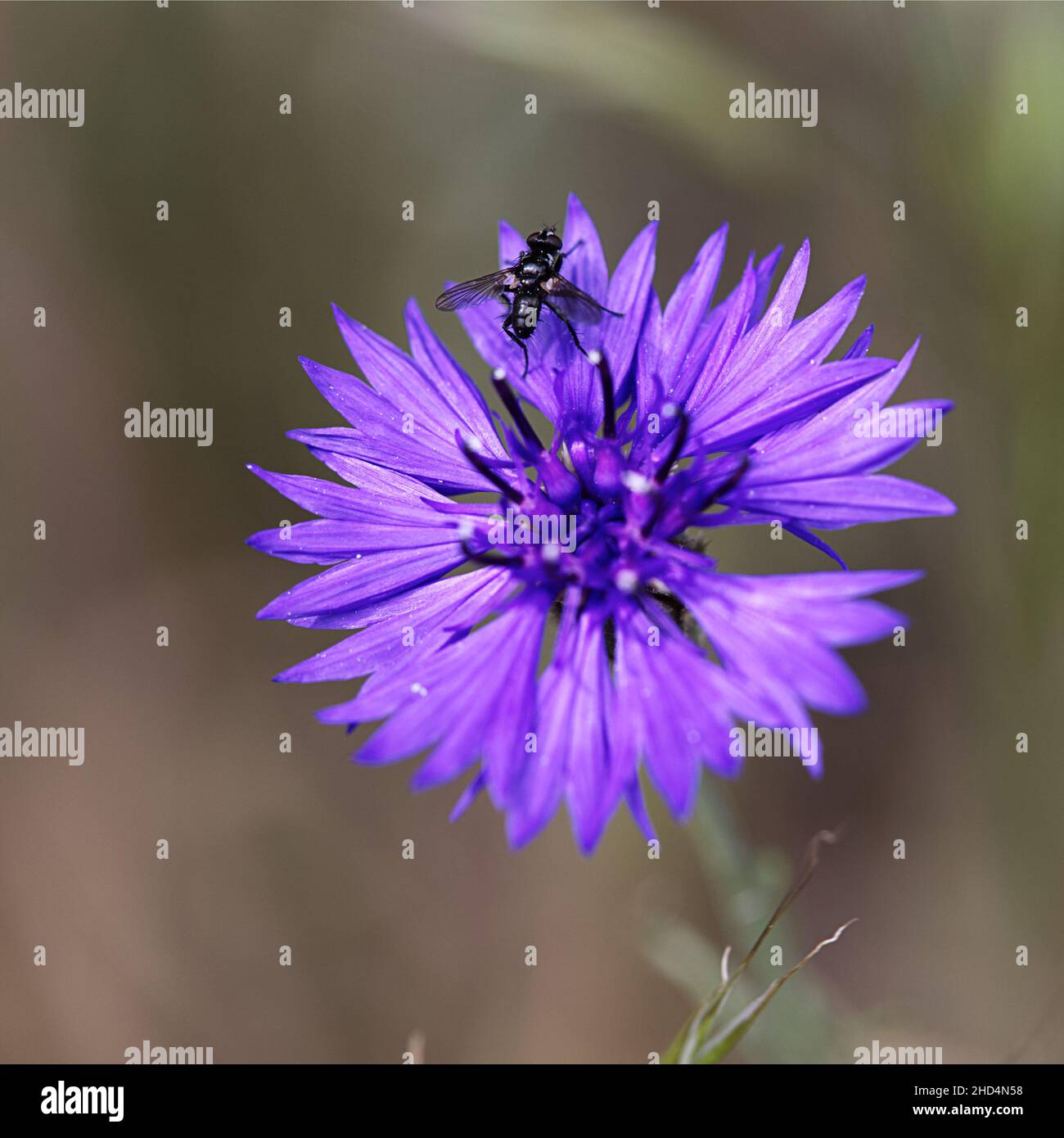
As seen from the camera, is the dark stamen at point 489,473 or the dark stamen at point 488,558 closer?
the dark stamen at point 488,558

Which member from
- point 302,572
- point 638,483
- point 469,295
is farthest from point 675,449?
point 302,572

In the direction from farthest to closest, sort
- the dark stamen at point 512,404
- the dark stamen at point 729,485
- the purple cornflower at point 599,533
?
the dark stamen at point 512,404 → the dark stamen at point 729,485 → the purple cornflower at point 599,533

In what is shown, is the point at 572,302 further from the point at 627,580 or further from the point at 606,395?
the point at 627,580

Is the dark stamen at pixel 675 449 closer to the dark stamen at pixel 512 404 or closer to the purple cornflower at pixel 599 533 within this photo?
the purple cornflower at pixel 599 533

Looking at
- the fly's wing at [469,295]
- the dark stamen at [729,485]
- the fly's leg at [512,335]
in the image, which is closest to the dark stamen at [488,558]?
the dark stamen at [729,485]

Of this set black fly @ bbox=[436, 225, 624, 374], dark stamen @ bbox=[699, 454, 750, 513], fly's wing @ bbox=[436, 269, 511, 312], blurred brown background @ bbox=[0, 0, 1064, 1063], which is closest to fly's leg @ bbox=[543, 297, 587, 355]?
black fly @ bbox=[436, 225, 624, 374]

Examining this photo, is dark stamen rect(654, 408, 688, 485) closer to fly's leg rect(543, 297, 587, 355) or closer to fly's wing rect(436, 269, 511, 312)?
fly's leg rect(543, 297, 587, 355)

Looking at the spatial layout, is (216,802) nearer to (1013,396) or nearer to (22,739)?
(22,739)
